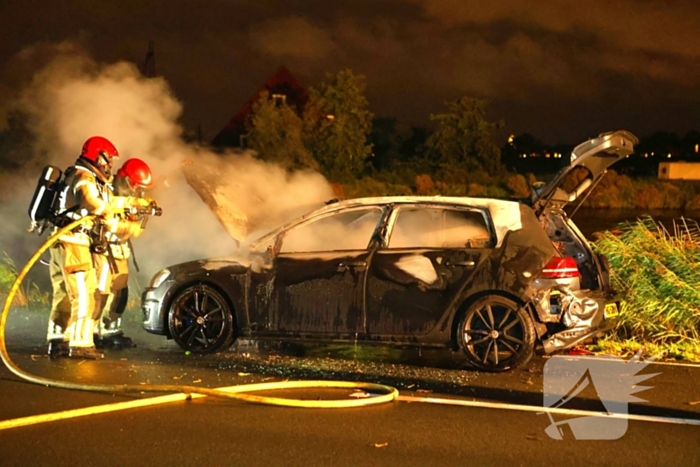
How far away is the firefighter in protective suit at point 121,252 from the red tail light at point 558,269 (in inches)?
155

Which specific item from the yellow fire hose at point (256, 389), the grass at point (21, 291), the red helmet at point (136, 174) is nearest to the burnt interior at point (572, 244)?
the yellow fire hose at point (256, 389)

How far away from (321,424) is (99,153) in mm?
4010

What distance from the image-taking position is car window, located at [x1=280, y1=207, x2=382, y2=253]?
7965mm

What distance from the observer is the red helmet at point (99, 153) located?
8.22 metres

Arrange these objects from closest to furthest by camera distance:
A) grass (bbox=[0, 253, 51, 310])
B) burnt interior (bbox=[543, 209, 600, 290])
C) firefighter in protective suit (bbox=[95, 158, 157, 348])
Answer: burnt interior (bbox=[543, 209, 600, 290])
firefighter in protective suit (bbox=[95, 158, 157, 348])
grass (bbox=[0, 253, 51, 310])

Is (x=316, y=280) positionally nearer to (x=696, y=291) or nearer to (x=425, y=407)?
(x=425, y=407)

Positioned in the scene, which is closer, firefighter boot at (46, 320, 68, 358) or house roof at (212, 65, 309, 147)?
firefighter boot at (46, 320, 68, 358)

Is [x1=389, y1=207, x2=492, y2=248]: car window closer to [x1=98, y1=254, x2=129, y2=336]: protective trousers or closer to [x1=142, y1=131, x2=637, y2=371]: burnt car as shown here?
[x1=142, y1=131, x2=637, y2=371]: burnt car

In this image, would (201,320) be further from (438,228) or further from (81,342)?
(438,228)

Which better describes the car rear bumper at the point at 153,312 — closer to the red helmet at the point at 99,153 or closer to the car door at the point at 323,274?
the car door at the point at 323,274

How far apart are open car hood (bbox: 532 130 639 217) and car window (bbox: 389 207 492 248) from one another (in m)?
0.58

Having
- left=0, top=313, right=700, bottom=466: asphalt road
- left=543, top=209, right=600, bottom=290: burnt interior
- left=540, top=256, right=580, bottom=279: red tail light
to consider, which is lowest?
left=0, top=313, right=700, bottom=466: asphalt road

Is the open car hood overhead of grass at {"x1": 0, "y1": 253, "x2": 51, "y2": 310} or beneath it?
overhead

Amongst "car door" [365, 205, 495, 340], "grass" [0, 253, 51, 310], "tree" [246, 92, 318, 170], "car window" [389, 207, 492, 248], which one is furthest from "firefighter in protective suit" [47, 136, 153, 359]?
"tree" [246, 92, 318, 170]
